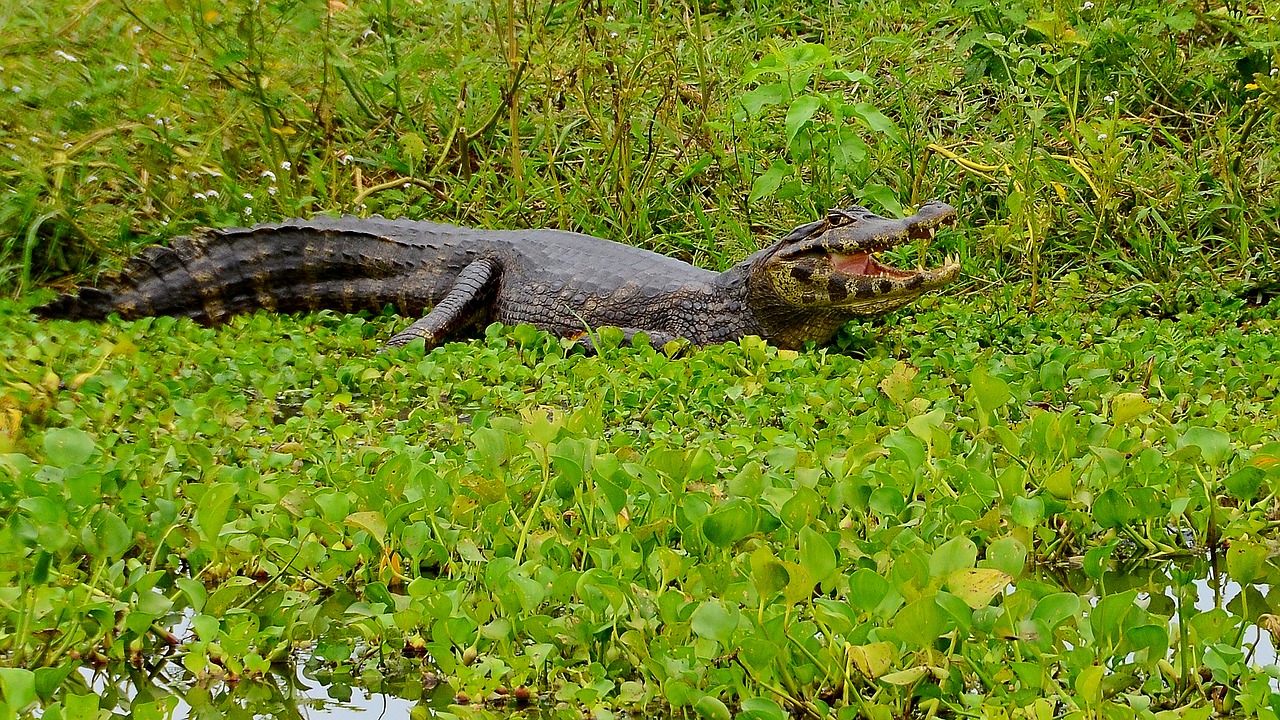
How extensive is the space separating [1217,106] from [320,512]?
5361 millimetres

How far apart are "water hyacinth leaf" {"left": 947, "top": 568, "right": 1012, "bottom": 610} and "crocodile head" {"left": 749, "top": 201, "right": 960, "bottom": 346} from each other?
2663 millimetres

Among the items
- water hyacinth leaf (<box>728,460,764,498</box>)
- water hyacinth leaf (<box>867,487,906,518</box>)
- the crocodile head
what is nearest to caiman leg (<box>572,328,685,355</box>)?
the crocodile head

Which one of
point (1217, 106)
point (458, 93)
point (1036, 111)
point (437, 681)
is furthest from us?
point (458, 93)

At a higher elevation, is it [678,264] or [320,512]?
[320,512]

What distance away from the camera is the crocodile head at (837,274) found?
198 inches

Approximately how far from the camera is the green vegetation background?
246 cm

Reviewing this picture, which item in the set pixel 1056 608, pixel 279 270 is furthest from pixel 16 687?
pixel 279 270

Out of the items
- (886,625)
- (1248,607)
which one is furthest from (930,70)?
(886,625)

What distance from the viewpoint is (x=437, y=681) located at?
259cm

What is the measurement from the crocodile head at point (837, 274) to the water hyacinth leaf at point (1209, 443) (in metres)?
1.88

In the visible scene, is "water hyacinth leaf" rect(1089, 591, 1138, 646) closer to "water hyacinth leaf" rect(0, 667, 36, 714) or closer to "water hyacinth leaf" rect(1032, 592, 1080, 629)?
"water hyacinth leaf" rect(1032, 592, 1080, 629)

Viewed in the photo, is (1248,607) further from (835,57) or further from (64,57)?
(64,57)

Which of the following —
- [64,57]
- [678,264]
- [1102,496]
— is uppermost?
[64,57]

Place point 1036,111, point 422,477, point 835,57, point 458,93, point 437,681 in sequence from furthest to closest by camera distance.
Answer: point 458,93
point 835,57
point 1036,111
point 422,477
point 437,681
